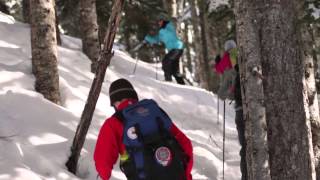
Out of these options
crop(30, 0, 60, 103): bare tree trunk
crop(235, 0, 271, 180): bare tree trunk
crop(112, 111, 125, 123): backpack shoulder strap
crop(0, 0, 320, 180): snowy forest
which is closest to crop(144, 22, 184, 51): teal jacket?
crop(0, 0, 320, 180): snowy forest

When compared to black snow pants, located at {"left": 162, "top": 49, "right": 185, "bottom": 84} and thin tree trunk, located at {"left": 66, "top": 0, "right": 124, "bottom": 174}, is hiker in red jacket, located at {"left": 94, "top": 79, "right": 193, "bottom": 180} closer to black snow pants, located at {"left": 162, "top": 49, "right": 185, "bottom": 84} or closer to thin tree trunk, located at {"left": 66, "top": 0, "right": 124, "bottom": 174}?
thin tree trunk, located at {"left": 66, "top": 0, "right": 124, "bottom": 174}

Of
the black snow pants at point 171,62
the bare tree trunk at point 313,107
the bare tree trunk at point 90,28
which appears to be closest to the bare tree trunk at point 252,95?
the bare tree trunk at point 313,107

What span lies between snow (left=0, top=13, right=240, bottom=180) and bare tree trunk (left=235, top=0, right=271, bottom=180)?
2307mm

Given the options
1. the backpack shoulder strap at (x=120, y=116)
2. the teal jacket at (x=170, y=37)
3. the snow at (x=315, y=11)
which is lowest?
the backpack shoulder strap at (x=120, y=116)

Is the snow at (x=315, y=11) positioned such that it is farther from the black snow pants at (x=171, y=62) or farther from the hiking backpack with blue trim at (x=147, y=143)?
the black snow pants at (x=171, y=62)

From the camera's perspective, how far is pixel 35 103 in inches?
277

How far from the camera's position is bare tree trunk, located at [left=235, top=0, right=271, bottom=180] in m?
4.81

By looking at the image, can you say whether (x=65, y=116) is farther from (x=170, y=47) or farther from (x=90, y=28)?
(x=170, y=47)

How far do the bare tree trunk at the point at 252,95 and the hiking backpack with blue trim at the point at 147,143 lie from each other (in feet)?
2.86

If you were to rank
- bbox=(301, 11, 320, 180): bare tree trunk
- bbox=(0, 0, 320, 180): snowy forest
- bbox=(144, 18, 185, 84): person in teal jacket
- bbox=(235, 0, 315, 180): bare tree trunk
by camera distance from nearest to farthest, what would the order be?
bbox=(0, 0, 320, 180): snowy forest, bbox=(235, 0, 315, 180): bare tree trunk, bbox=(301, 11, 320, 180): bare tree trunk, bbox=(144, 18, 185, 84): person in teal jacket

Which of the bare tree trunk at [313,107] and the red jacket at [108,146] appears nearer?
the red jacket at [108,146]

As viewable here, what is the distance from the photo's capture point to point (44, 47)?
7.41 m

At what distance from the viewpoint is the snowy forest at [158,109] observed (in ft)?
14.7

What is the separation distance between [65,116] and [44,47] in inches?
41.0
